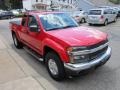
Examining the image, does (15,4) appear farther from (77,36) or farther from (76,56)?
(76,56)

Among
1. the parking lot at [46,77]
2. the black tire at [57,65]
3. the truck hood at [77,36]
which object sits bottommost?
the parking lot at [46,77]

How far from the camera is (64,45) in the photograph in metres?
4.48

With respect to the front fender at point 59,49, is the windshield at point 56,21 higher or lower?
higher

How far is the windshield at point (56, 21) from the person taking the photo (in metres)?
5.68

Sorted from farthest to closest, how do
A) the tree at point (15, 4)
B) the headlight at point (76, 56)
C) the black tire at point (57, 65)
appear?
1. the tree at point (15, 4)
2. the black tire at point (57, 65)
3. the headlight at point (76, 56)

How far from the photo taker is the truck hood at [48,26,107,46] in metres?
4.51

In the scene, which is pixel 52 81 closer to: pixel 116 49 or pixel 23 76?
pixel 23 76

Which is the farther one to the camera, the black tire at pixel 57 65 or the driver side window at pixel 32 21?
the driver side window at pixel 32 21

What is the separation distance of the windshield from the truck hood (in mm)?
334

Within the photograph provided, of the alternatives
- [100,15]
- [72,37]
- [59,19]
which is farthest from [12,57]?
[100,15]

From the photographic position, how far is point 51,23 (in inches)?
228

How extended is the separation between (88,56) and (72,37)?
0.66 meters

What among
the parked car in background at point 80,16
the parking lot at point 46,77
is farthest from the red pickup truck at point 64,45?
the parked car in background at point 80,16

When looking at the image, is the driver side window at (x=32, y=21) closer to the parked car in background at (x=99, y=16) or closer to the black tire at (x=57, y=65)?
the black tire at (x=57, y=65)
